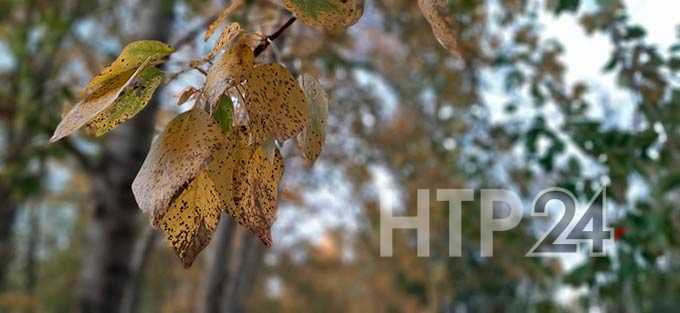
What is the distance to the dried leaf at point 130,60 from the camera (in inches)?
14.6

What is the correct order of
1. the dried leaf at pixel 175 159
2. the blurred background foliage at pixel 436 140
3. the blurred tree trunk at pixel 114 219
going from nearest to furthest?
1. the dried leaf at pixel 175 159
2. the blurred background foliage at pixel 436 140
3. the blurred tree trunk at pixel 114 219

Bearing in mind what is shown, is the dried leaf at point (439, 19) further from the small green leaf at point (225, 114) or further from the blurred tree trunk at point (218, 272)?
the blurred tree trunk at point (218, 272)

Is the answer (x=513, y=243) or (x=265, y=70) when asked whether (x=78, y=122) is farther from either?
(x=513, y=243)

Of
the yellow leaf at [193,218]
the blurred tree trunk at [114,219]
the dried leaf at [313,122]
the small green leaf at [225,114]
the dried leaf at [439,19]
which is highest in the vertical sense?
the dried leaf at [439,19]

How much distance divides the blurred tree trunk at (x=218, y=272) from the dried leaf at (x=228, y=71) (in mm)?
1385

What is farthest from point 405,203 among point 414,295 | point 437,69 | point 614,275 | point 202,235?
point 202,235

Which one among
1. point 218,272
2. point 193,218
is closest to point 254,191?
point 193,218

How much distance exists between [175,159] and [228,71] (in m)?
0.05

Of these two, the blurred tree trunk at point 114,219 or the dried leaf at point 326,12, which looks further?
the blurred tree trunk at point 114,219

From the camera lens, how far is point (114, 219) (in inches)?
80.4

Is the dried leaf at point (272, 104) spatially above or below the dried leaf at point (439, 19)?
below

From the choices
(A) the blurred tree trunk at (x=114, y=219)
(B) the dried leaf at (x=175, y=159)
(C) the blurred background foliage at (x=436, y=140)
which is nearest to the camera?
(B) the dried leaf at (x=175, y=159)

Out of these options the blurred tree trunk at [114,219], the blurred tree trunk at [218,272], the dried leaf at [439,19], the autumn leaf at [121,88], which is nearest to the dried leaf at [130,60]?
the autumn leaf at [121,88]

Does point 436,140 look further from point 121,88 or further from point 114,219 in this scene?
point 121,88
